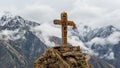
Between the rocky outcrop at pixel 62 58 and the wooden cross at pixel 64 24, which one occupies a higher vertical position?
the wooden cross at pixel 64 24

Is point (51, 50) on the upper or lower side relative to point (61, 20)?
lower

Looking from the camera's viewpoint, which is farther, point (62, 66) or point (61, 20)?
point (61, 20)

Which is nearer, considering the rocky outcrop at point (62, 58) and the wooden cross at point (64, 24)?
the rocky outcrop at point (62, 58)

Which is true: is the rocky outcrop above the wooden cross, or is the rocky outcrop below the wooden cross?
below

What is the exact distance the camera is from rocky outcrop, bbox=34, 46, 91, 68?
35.7 meters

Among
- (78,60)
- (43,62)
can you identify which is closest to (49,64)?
(43,62)

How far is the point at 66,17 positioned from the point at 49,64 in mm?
4702

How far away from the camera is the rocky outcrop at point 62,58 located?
35.7m

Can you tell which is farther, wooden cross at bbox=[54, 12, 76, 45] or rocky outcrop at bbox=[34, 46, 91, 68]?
wooden cross at bbox=[54, 12, 76, 45]

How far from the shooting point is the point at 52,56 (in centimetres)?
3575

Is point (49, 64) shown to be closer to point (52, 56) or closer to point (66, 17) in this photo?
point (52, 56)

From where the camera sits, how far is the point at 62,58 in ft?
120

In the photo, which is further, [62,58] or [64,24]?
[64,24]

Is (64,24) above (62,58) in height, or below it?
above
